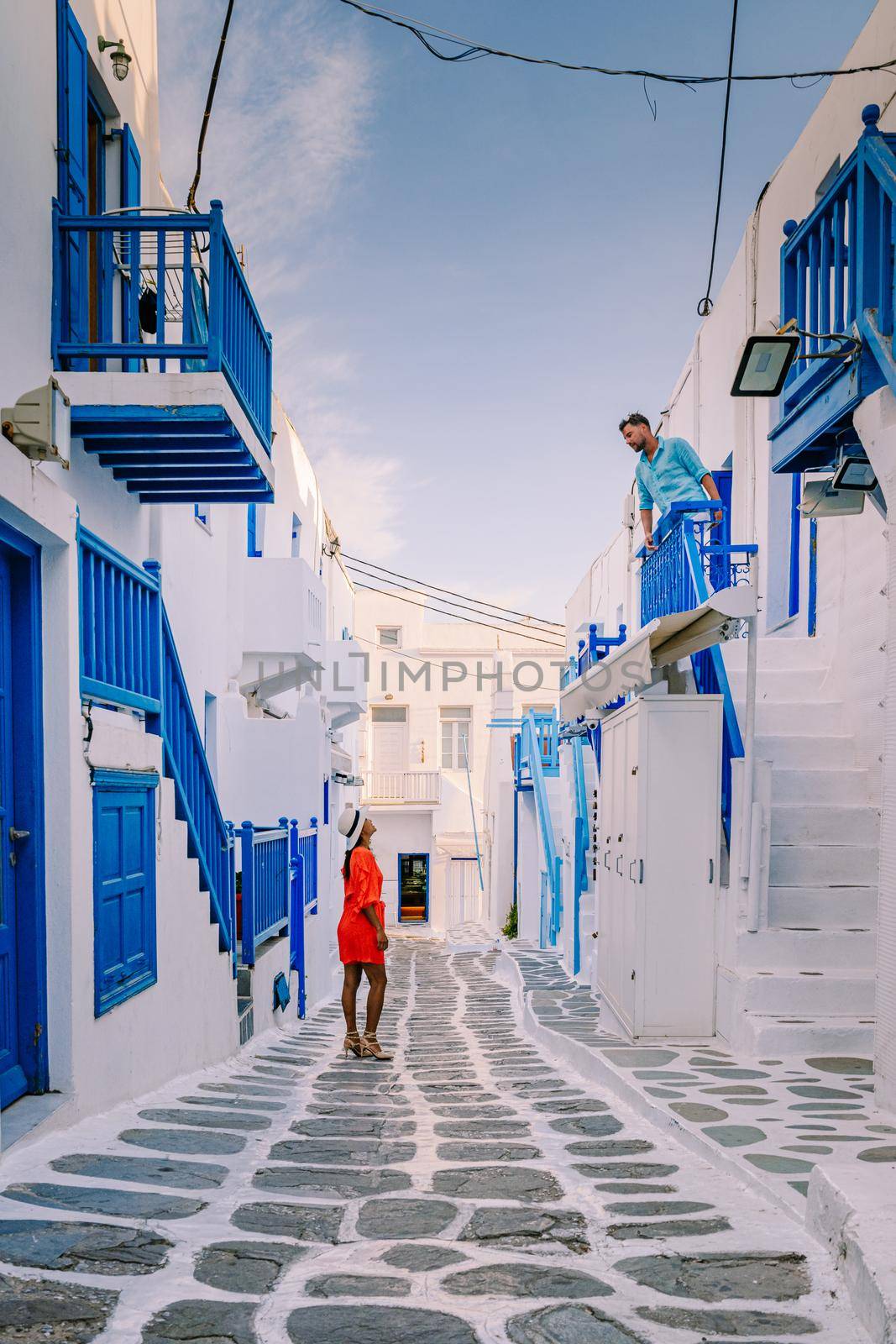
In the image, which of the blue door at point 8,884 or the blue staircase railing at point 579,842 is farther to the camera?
the blue staircase railing at point 579,842

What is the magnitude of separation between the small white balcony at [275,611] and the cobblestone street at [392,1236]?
7.67 m

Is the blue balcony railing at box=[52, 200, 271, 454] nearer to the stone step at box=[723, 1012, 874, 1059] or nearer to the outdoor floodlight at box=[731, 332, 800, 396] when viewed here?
the outdoor floodlight at box=[731, 332, 800, 396]

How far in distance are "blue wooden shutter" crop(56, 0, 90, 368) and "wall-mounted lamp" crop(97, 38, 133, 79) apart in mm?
647

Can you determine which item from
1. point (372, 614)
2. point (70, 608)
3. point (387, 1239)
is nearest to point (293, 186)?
point (70, 608)

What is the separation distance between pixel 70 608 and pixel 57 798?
786mm

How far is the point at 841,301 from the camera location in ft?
18.3

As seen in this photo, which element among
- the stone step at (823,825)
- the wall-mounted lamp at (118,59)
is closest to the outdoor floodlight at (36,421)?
the wall-mounted lamp at (118,59)

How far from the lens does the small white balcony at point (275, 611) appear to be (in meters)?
12.9

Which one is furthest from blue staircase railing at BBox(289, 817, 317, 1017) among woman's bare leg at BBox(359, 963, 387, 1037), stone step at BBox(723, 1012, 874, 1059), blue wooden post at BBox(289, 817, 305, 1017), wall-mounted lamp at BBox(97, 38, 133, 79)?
wall-mounted lamp at BBox(97, 38, 133, 79)

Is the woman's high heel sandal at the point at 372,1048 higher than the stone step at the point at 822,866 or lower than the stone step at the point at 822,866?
lower

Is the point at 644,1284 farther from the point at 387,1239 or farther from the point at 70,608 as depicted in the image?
the point at 70,608

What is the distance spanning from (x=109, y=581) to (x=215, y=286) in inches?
75.9

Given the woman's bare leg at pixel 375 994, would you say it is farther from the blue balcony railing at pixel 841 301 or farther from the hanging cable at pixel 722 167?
the hanging cable at pixel 722 167

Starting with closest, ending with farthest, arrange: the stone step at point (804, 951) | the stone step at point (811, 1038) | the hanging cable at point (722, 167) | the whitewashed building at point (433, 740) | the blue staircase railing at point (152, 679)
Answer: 1. the blue staircase railing at point (152, 679)
2. the stone step at point (811, 1038)
3. the stone step at point (804, 951)
4. the hanging cable at point (722, 167)
5. the whitewashed building at point (433, 740)
